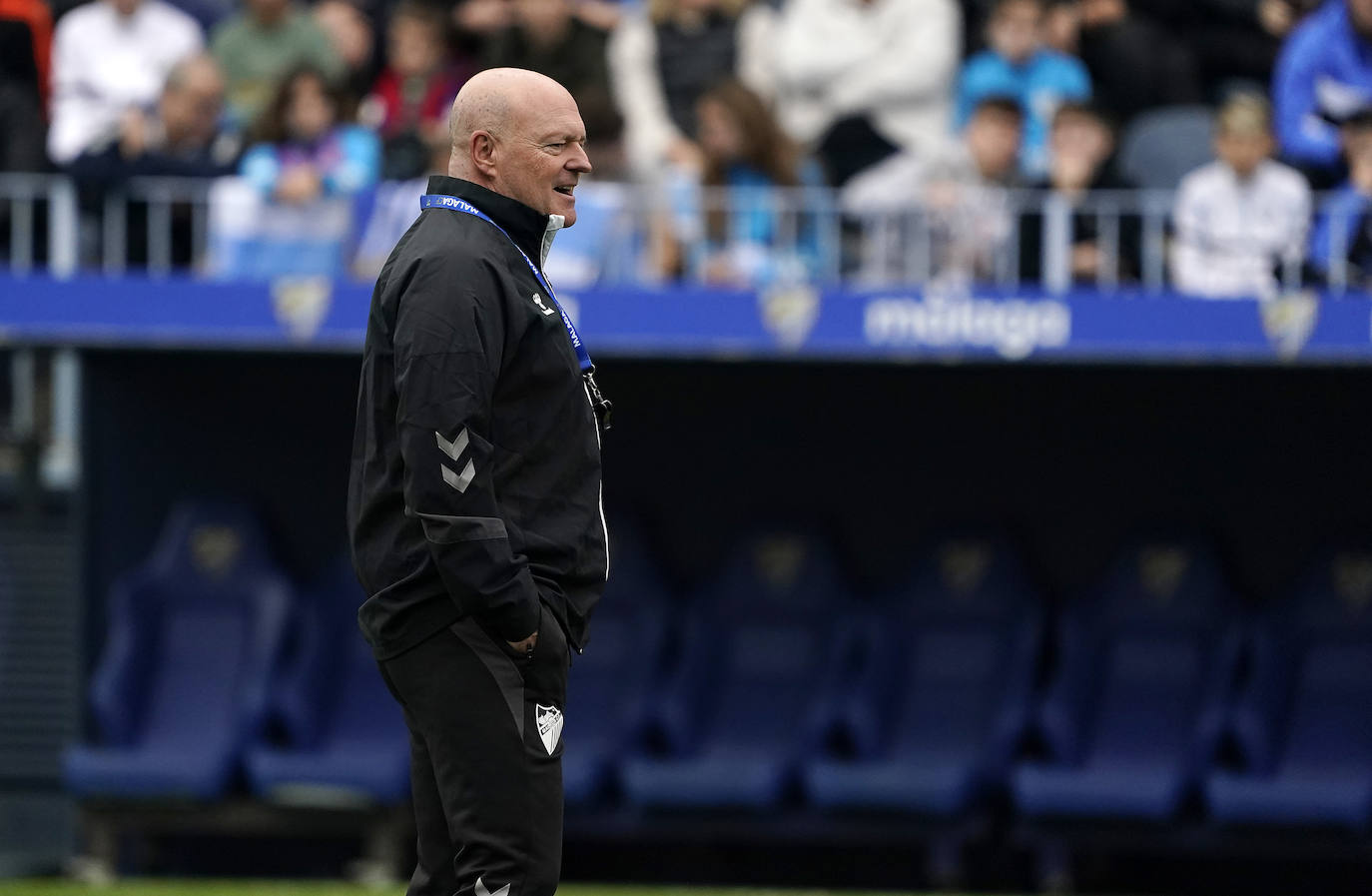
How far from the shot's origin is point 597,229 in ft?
30.0

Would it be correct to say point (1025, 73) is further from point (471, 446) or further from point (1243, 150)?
point (471, 446)

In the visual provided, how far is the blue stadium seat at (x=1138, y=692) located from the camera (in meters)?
9.34

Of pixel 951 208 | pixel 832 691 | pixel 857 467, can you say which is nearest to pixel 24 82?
pixel 857 467

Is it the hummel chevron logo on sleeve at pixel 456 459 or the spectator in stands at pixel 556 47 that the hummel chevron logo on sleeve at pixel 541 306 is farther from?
the spectator in stands at pixel 556 47

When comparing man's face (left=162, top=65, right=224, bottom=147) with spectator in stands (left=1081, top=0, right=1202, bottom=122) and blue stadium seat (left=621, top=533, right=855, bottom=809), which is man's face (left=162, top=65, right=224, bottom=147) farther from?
spectator in stands (left=1081, top=0, right=1202, bottom=122)

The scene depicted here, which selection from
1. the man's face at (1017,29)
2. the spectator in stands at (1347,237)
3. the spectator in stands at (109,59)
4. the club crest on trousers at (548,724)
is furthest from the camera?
the spectator in stands at (109,59)

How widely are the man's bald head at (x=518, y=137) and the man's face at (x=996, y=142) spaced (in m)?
5.16

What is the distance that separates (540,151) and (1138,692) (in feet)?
20.0

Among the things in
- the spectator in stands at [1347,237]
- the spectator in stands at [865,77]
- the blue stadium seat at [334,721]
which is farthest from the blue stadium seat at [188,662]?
the spectator in stands at [1347,237]

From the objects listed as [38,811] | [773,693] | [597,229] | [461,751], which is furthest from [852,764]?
[461,751]

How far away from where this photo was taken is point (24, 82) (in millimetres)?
10625

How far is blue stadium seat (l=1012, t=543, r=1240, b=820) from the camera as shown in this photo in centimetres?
934

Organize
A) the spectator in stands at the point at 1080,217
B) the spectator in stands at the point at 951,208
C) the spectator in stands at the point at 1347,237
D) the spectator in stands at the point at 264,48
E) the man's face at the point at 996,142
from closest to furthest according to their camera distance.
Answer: the spectator in stands at the point at 1347,237
the spectator in stands at the point at 951,208
the spectator in stands at the point at 1080,217
the man's face at the point at 996,142
the spectator in stands at the point at 264,48

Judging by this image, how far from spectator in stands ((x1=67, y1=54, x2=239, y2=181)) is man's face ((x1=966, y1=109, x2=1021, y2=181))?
9.61ft
